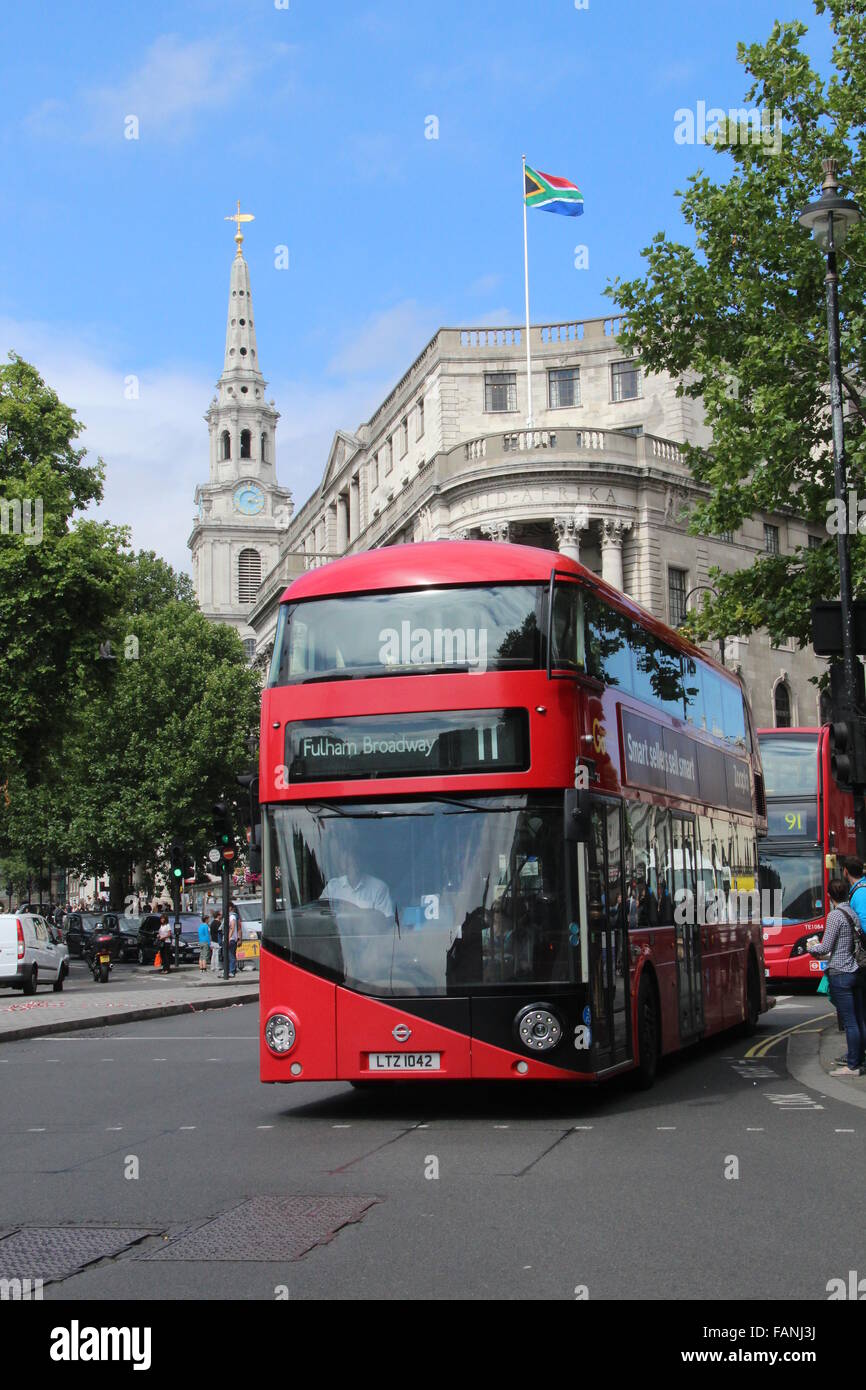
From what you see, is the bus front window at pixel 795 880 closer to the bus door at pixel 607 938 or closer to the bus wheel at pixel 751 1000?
the bus wheel at pixel 751 1000

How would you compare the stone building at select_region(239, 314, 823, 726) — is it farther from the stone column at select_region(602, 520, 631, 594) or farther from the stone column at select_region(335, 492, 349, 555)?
the stone column at select_region(335, 492, 349, 555)

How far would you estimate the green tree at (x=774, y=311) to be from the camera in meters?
23.6

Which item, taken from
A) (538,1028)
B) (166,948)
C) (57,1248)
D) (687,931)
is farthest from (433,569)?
(166,948)

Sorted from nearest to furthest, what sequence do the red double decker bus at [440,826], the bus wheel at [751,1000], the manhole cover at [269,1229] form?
the manhole cover at [269,1229] < the red double decker bus at [440,826] < the bus wheel at [751,1000]

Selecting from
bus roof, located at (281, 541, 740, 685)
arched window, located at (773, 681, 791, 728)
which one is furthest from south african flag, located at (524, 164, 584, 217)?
bus roof, located at (281, 541, 740, 685)

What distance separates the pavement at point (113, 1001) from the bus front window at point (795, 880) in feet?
32.0

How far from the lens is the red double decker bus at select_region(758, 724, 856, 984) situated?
28078 mm

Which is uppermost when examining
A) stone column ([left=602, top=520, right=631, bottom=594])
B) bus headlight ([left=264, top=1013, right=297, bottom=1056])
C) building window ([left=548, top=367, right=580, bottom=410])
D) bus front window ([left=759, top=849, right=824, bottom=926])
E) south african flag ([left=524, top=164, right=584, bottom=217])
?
south african flag ([left=524, top=164, right=584, bottom=217])

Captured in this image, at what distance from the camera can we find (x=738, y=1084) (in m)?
14.2

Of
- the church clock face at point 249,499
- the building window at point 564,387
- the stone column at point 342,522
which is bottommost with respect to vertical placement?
the stone column at point 342,522

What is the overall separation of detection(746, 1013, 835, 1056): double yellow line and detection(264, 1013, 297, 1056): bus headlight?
23.3 ft

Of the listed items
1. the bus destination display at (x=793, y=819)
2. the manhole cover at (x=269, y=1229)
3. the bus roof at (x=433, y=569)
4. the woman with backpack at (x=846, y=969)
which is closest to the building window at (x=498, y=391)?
the bus destination display at (x=793, y=819)
